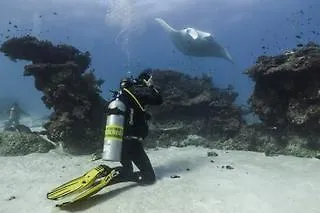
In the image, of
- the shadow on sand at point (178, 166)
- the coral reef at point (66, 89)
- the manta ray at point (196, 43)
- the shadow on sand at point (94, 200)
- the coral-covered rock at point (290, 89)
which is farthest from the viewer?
the manta ray at point (196, 43)

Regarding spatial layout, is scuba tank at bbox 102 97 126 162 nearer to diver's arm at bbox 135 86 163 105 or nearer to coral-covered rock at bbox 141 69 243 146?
diver's arm at bbox 135 86 163 105

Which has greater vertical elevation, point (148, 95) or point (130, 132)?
point (148, 95)

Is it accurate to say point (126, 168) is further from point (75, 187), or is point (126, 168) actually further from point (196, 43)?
point (196, 43)

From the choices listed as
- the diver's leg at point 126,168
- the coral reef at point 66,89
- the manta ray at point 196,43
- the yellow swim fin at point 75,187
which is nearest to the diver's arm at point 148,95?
the diver's leg at point 126,168

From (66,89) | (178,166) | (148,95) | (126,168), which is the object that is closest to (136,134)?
(126,168)

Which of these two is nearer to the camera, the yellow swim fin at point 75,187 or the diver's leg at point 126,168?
the yellow swim fin at point 75,187

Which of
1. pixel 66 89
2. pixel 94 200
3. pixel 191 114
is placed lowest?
pixel 94 200

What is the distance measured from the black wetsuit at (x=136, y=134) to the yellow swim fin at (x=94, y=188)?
1.14 feet

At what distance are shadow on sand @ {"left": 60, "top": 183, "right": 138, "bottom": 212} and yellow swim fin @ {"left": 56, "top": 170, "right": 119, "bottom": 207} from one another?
0.34 feet

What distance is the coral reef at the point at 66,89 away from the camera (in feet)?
36.2

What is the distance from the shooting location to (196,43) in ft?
76.0

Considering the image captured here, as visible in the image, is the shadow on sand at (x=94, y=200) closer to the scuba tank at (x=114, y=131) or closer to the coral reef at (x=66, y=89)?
the scuba tank at (x=114, y=131)

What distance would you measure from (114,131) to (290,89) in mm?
5679

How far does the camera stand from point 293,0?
56.7m
